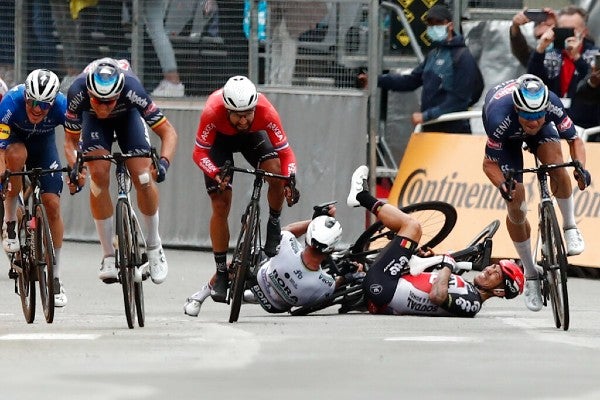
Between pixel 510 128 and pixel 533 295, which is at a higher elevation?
pixel 510 128

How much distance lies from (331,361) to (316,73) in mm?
8796

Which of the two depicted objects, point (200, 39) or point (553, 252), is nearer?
point (553, 252)

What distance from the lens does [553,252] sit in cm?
1248

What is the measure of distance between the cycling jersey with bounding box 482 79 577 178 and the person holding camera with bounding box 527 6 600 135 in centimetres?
400

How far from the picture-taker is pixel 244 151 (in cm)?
1369

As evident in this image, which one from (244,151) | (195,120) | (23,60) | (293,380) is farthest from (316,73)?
(293,380)

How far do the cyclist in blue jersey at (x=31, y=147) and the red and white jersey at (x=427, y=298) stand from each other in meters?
2.51

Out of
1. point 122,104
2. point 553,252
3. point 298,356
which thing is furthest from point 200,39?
point 298,356

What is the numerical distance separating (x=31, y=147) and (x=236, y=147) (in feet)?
5.29

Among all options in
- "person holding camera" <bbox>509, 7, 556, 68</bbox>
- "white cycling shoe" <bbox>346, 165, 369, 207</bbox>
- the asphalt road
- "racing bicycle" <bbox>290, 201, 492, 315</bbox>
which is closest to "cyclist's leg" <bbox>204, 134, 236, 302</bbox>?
the asphalt road

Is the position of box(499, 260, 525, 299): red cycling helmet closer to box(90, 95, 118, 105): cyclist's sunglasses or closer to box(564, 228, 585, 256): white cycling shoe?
box(564, 228, 585, 256): white cycling shoe

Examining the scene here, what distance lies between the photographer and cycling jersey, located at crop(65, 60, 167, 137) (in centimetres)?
1278

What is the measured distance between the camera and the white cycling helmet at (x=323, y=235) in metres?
12.9

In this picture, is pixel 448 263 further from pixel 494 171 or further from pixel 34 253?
pixel 34 253
